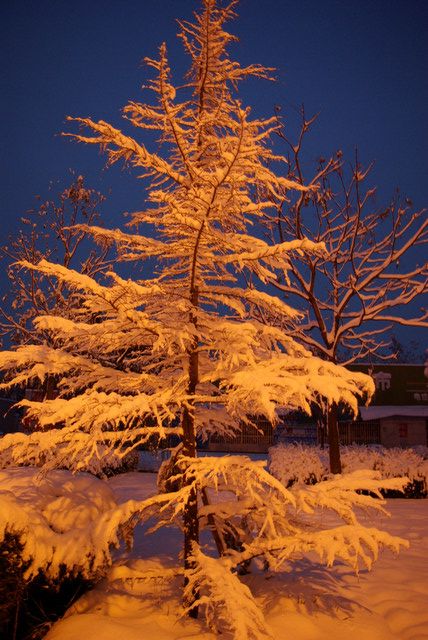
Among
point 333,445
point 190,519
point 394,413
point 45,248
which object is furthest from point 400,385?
point 190,519

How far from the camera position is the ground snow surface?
13.3ft

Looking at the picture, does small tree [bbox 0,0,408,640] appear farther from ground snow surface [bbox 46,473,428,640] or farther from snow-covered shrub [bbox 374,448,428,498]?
snow-covered shrub [bbox 374,448,428,498]

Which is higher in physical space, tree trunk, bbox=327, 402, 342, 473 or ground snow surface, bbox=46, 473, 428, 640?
tree trunk, bbox=327, 402, 342, 473

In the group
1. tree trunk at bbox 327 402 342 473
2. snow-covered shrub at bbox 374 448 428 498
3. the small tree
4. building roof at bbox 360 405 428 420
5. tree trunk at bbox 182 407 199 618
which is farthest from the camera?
building roof at bbox 360 405 428 420

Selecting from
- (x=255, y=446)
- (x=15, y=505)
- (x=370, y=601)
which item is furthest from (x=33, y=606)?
(x=255, y=446)

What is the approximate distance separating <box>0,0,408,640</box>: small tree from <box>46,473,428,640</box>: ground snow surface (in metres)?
0.39

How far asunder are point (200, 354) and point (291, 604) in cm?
278

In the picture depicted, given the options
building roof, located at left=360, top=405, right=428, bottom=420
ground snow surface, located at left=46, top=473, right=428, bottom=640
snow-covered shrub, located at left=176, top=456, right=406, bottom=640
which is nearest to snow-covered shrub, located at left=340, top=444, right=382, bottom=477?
ground snow surface, located at left=46, top=473, right=428, bottom=640

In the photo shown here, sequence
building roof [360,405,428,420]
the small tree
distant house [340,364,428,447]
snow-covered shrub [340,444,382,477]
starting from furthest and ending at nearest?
distant house [340,364,428,447], building roof [360,405,428,420], snow-covered shrub [340,444,382,477], the small tree

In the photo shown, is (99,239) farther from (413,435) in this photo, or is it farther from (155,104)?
(413,435)

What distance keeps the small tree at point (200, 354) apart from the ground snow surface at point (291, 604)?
394 mm

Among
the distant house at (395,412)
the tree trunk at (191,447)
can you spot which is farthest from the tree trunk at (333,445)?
the distant house at (395,412)

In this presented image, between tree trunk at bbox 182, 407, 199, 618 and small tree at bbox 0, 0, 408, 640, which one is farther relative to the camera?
tree trunk at bbox 182, 407, 199, 618

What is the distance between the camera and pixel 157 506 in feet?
14.9
